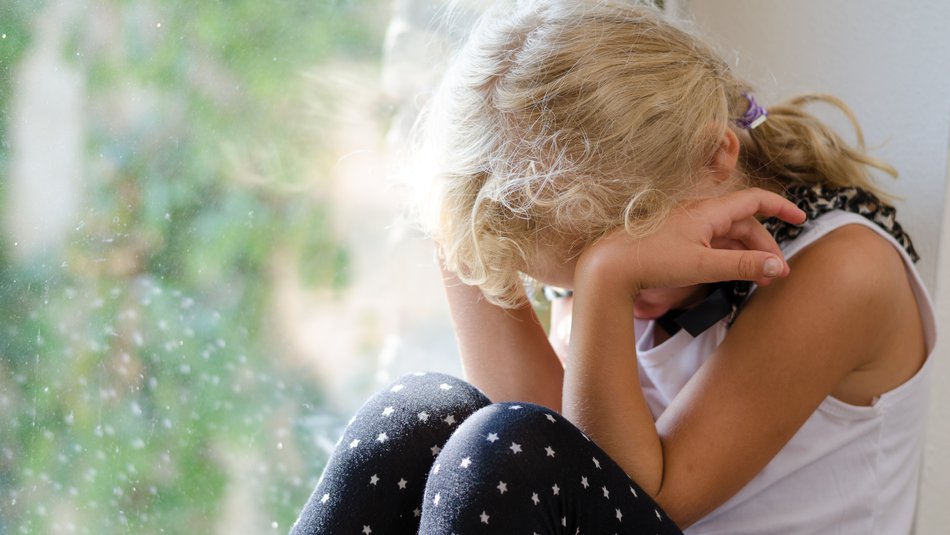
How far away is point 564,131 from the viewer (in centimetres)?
83

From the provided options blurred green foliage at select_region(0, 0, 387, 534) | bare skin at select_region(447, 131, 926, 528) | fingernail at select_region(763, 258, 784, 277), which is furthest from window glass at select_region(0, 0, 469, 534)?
fingernail at select_region(763, 258, 784, 277)

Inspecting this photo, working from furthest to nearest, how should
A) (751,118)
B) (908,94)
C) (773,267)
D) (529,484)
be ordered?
(908,94) < (751,118) < (773,267) < (529,484)

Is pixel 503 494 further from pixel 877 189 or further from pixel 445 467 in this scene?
pixel 877 189

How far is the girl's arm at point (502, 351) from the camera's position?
1.03m

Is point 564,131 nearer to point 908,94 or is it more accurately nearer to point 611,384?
point 611,384

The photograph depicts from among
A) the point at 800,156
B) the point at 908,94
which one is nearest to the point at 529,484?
the point at 800,156

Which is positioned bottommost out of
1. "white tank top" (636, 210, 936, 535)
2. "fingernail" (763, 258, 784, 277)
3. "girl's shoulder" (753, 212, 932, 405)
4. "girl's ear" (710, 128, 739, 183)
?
"white tank top" (636, 210, 936, 535)

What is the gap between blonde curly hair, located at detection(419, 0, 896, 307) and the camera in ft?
2.72

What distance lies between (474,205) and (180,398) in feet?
1.31

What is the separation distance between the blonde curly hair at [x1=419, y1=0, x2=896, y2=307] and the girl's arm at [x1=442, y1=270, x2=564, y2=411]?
108mm

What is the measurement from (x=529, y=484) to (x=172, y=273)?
18.5 inches

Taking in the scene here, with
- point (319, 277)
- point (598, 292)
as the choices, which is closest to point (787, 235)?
point (598, 292)

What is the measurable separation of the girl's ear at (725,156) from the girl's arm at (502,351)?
0.86ft

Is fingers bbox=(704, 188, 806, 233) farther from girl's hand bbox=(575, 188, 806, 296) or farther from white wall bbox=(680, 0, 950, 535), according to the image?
white wall bbox=(680, 0, 950, 535)
